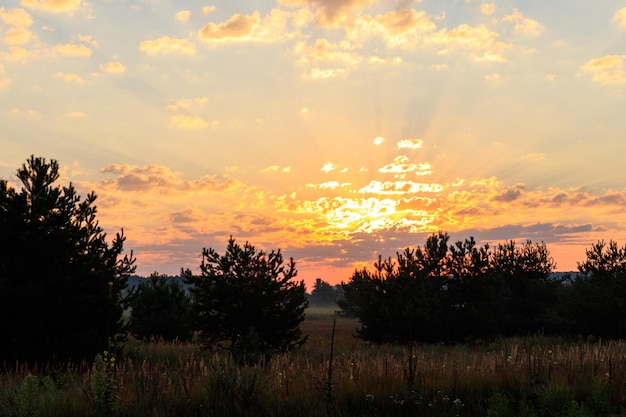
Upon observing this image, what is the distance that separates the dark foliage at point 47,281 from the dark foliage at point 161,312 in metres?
8.98

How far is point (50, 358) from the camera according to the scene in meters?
12.6

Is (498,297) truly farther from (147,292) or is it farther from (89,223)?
(89,223)

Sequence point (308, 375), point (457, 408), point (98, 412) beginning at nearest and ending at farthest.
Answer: point (98, 412) → point (457, 408) → point (308, 375)

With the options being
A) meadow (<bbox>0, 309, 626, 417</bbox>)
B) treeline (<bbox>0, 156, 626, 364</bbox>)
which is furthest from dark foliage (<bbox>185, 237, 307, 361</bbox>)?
meadow (<bbox>0, 309, 626, 417</bbox>)

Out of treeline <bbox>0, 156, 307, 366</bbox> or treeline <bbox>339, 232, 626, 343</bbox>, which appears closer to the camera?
treeline <bbox>0, 156, 307, 366</bbox>

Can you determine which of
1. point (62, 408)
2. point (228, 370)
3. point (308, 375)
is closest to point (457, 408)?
point (308, 375)

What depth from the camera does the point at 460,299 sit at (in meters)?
23.8

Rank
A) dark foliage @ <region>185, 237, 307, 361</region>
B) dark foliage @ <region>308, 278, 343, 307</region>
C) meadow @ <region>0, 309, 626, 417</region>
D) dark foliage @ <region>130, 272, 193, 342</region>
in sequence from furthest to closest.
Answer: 1. dark foliage @ <region>308, 278, 343, 307</region>
2. dark foliage @ <region>130, 272, 193, 342</region>
3. dark foliage @ <region>185, 237, 307, 361</region>
4. meadow @ <region>0, 309, 626, 417</region>

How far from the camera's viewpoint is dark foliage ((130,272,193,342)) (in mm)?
22328

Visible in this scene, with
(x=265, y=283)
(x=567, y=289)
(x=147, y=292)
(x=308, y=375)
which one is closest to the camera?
(x=308, y=375)

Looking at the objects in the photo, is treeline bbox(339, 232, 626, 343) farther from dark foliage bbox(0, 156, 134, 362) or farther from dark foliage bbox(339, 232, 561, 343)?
dark foliage bbox(0, 156, 134, 362)

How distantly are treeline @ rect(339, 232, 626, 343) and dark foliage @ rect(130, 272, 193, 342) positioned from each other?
27.3 feet

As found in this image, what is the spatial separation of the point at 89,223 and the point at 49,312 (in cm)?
273

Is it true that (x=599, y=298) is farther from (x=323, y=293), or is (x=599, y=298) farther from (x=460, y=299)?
(x=323, y=293)
